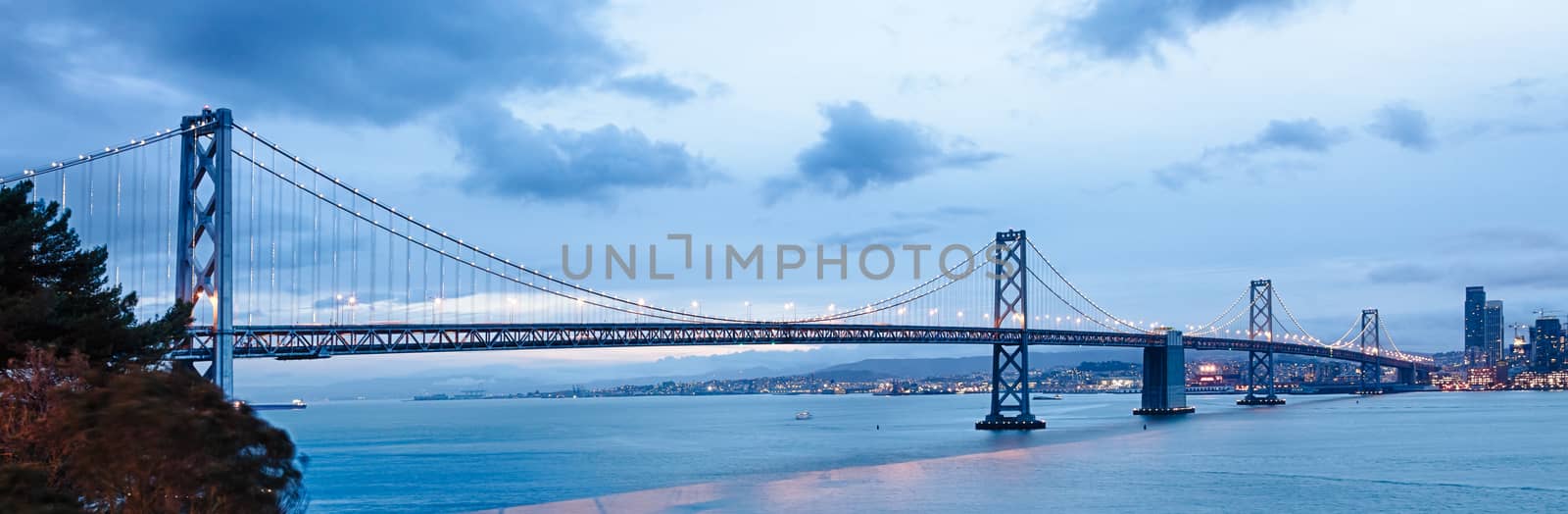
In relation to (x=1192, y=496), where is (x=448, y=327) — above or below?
above

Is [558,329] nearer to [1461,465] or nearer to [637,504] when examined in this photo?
[637,504]

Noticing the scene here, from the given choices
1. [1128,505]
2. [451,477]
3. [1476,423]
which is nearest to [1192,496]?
[1128,505]

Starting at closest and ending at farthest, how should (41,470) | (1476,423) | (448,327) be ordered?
(41,470)
(448,327)
(1476,423)

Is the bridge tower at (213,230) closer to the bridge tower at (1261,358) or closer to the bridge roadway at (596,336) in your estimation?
the bridge roadway at (596,336)

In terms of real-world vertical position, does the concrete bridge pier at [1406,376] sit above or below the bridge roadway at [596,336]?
below

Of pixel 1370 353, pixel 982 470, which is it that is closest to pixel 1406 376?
pixel 1370 353

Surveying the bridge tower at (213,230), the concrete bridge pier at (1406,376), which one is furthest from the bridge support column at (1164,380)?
the concrete bridge pier at (1406,376)

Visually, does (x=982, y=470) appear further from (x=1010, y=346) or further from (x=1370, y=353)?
(x=1370, y=353)

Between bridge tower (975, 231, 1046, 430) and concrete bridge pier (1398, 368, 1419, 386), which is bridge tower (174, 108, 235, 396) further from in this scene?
concrete bridge pier (1398, 368, 1419, 386)
